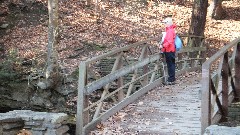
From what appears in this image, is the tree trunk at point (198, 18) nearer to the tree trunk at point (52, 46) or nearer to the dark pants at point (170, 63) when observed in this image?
the dark pants at point (170, 63)

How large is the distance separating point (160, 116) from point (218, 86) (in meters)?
1.39

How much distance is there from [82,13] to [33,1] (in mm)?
2879

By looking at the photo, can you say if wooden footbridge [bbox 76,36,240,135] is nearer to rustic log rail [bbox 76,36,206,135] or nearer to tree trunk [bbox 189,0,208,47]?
rustic log rail [bbox 76,36,206,135]

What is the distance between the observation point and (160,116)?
849 centimetres

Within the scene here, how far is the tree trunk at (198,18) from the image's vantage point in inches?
661

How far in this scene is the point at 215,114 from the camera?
7.36m

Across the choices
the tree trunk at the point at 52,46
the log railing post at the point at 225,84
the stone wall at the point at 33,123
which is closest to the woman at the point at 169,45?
the log railing post at the point at 225,84

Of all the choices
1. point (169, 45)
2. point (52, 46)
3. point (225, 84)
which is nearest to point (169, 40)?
point (169, 45)

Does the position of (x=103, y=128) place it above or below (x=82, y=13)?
below

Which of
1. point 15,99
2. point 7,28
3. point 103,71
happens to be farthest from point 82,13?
point 15,99

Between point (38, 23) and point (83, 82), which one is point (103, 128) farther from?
point (38, 23)

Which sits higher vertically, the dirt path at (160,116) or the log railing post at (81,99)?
the log railing post at (81,99)

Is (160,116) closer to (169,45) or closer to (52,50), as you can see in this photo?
(169,45)

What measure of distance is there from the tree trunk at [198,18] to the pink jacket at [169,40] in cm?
591
